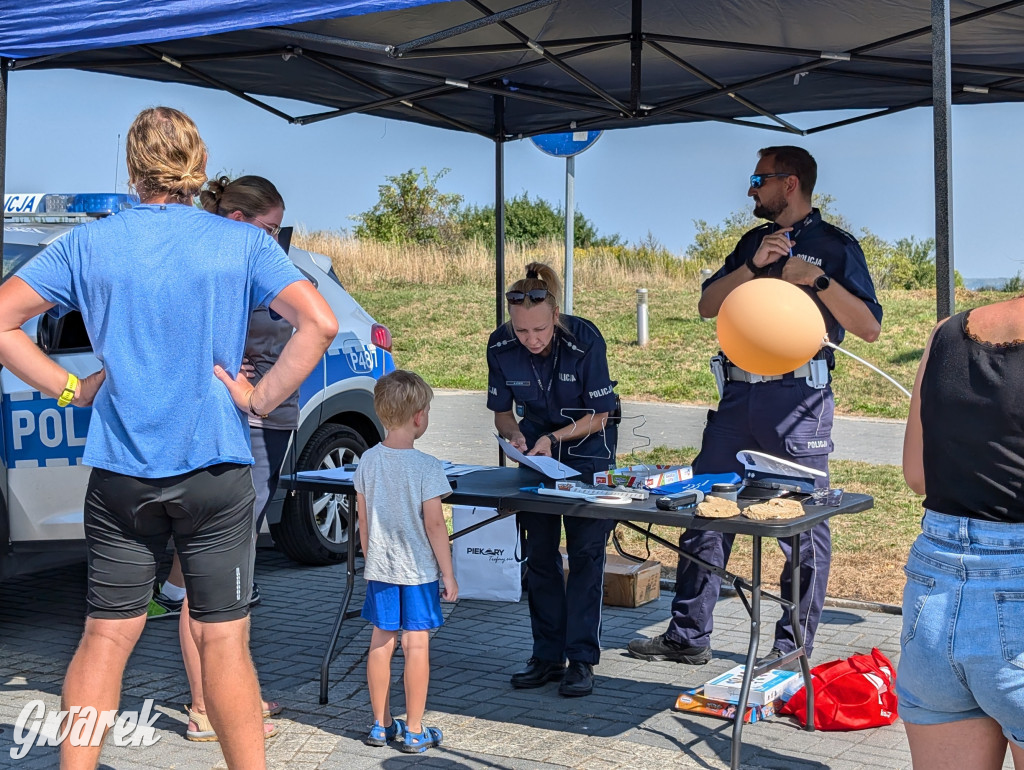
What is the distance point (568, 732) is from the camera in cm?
448

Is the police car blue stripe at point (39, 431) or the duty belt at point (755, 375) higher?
the duty belt at point (755, 375)

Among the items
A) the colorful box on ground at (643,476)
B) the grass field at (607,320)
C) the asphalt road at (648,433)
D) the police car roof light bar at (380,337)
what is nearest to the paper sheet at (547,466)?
the colorful box on ground at (643,476)

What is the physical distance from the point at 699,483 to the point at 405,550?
3.92 feet

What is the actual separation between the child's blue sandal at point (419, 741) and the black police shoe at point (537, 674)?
0.74 metres

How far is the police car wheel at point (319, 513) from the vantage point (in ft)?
23.3

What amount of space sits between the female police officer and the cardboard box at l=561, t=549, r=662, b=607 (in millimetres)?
1113

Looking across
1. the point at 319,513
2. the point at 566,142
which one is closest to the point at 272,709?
the point at 319,513

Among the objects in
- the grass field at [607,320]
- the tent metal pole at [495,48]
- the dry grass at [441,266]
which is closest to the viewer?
the tent metal pole at [495,48]

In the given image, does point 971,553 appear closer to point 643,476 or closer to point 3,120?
point 643,476

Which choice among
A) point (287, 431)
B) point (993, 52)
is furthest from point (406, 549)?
point (993, 52)

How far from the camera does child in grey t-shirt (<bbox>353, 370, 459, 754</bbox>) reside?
170 inches

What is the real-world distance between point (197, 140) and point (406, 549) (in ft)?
5.48

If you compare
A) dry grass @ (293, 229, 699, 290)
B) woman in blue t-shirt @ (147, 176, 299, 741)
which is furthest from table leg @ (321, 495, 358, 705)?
dry grass @ (293, 229, 699, 290)

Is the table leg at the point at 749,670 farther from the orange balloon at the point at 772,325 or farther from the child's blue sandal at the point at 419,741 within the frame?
the orange balloon at the point at 772,325
